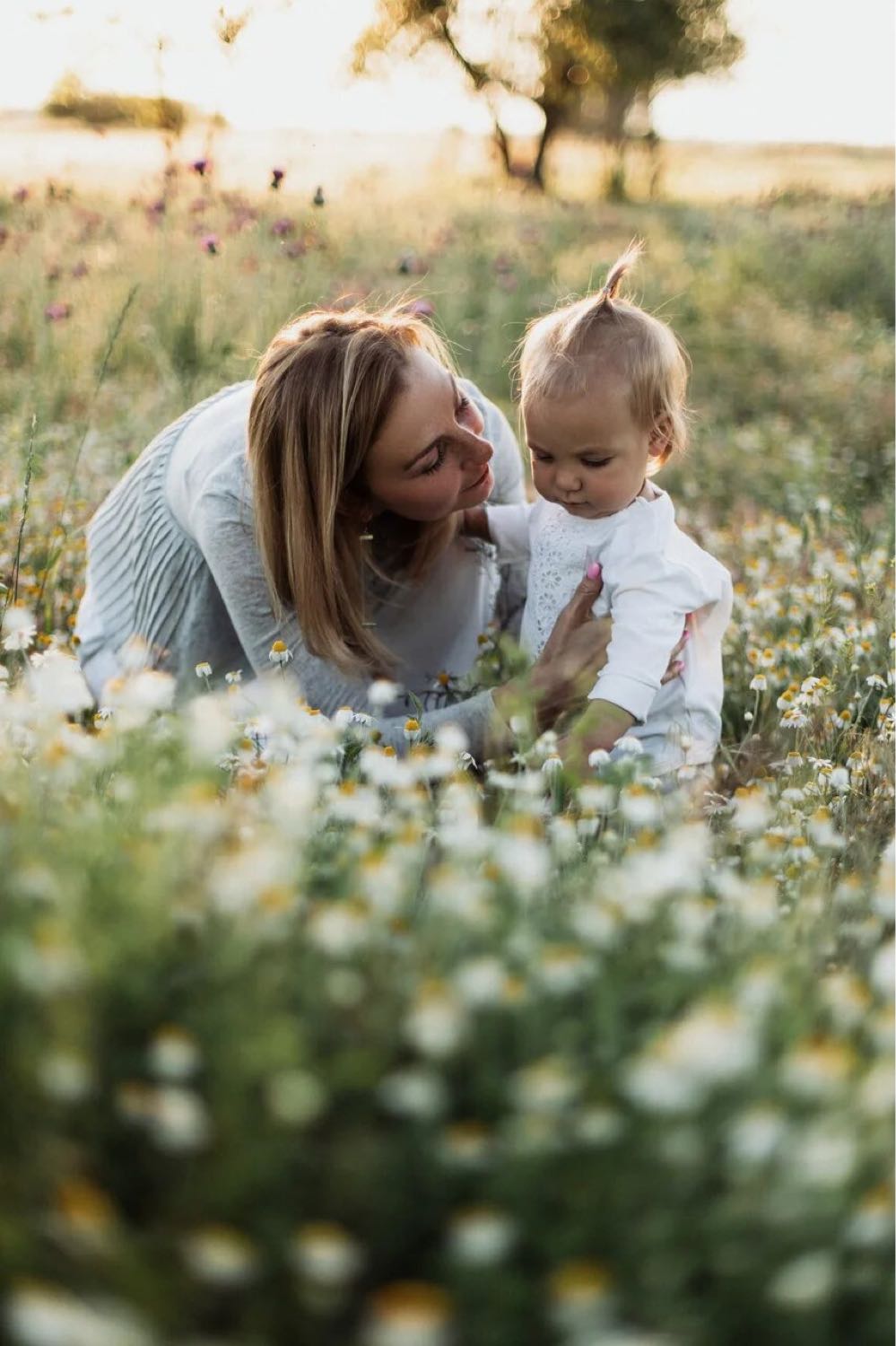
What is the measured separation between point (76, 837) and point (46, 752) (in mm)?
190

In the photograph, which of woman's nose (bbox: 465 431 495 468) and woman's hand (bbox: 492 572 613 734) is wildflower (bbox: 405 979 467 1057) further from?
woman's nose (bbox: 465 431 495 468)

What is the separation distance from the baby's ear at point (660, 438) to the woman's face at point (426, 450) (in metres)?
0.40

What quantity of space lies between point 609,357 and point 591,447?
207mm

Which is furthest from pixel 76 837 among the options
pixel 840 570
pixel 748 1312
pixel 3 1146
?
pixel 840 570

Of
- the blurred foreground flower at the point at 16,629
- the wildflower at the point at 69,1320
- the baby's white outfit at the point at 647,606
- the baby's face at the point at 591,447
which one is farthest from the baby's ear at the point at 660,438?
the wildflower at the point at 69,1320

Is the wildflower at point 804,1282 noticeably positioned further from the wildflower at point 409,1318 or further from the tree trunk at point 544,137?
the tree trunk at point 544,137

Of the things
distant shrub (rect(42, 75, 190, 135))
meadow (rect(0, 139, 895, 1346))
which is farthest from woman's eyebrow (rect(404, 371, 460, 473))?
distant shrub (rect(42, 75, 190, 135))

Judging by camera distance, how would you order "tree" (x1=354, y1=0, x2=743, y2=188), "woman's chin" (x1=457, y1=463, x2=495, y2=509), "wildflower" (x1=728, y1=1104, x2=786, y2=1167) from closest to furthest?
"wildflower" (x1=728, y1=1104, x2=786, y2=1167), "woman's chin" (x1=457, y1=463, x2=495, y2=509), "tree" (x1=354, y1=0, x2=743, y2=188)

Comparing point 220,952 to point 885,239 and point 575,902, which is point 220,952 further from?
point 885,239

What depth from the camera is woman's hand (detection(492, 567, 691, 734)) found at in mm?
3072

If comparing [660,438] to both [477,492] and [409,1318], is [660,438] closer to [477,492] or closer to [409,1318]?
[477,492]

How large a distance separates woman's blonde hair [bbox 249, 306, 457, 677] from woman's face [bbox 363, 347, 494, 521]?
1.3 inches

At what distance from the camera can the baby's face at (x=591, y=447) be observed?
2.99 metres

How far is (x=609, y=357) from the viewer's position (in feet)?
9.82
